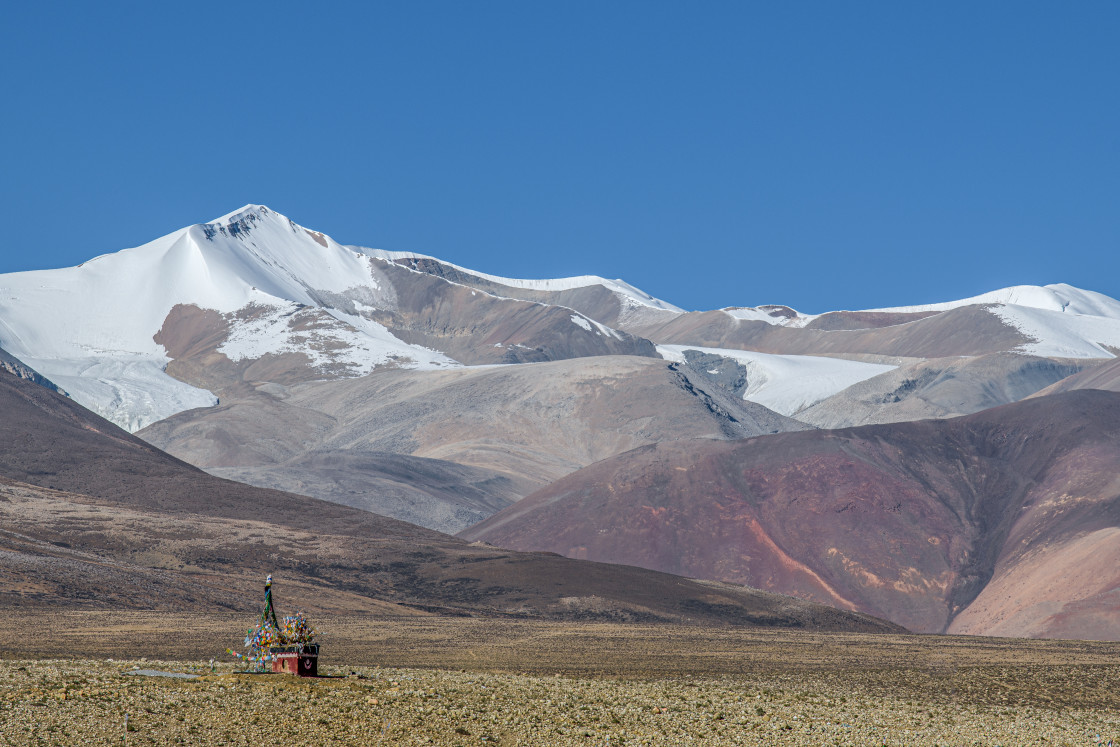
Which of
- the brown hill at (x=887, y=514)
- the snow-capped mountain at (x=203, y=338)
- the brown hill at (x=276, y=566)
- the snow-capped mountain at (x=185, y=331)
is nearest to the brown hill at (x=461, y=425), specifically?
the snow-capped mountain at (x=203, y=338)

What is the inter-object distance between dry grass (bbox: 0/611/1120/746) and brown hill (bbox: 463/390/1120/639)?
2238 cm

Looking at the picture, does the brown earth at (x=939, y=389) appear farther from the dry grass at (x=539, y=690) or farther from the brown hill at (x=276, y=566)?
the dry grass at (x=539, y=690)

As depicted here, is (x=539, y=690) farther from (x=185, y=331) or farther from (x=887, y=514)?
(x=185, y=331)

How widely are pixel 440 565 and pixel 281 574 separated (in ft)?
26.6

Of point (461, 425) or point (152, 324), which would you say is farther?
point (152, 324)

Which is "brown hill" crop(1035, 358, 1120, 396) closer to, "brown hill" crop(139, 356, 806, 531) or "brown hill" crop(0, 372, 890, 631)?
"brown hill" crop(139, 356, 806, 531)

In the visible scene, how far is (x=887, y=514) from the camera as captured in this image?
74875 millimetres

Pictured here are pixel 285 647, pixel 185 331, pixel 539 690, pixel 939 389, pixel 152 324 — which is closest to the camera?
pixel 285 647

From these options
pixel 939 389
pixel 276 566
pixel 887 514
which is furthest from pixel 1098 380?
pixel 276 566

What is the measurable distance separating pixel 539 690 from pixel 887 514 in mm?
53712

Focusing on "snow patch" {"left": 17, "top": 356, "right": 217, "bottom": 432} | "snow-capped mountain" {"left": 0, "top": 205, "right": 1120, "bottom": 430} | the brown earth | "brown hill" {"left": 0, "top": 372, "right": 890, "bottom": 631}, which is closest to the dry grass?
"brown hill" {"left": 0, "top": 372, "right": 890, "bottom": 631}

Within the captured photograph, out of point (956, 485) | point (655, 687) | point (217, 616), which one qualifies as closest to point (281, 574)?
point (217, 616)

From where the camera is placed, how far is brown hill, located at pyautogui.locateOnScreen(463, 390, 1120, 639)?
67.2 meters

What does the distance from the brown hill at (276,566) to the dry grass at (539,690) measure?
290 inches
